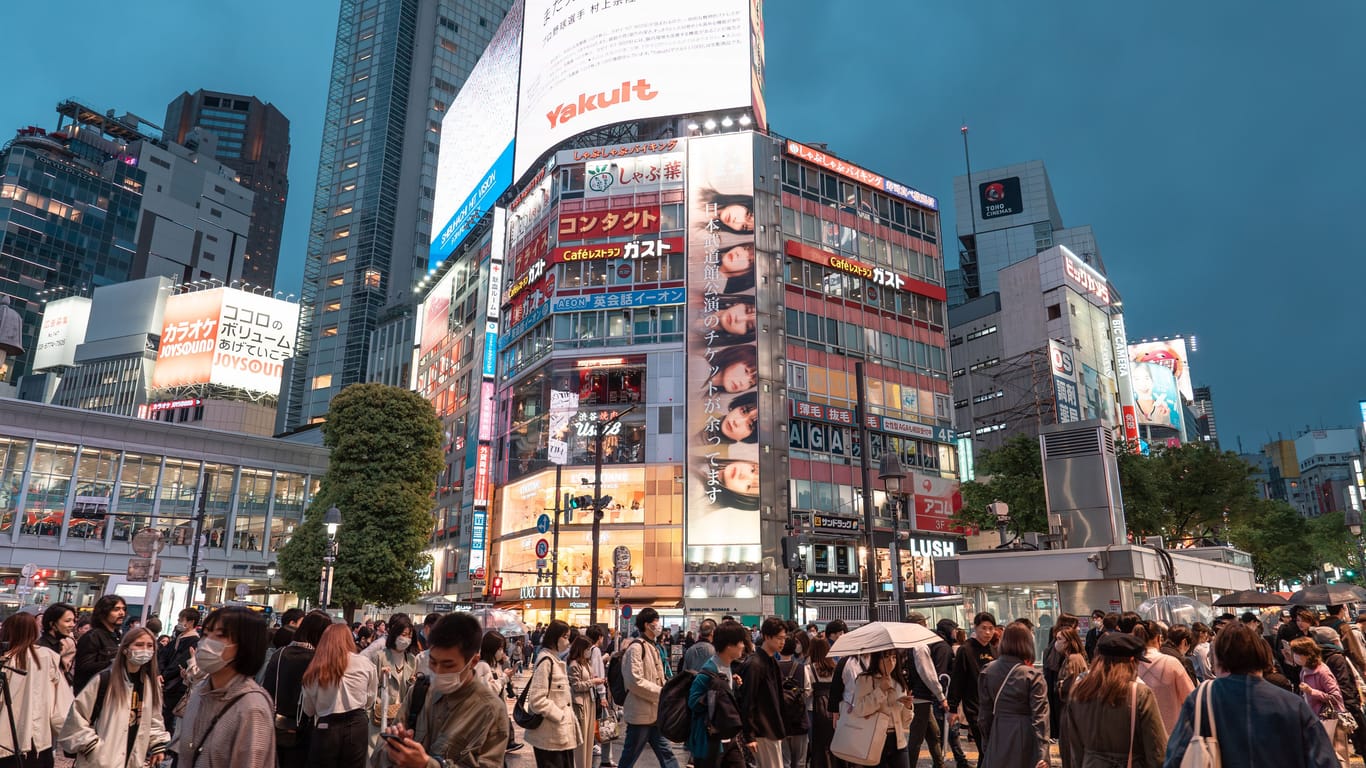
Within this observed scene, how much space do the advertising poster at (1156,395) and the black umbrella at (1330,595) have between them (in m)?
74.2

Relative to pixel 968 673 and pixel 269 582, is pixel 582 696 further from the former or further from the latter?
pixel 269 582

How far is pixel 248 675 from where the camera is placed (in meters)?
4.14

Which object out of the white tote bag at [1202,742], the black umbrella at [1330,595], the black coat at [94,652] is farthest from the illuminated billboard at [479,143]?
the white tote bag at [1202,742]

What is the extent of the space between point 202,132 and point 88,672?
177748mm

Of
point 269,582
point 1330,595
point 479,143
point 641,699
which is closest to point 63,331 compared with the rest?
point 479,143

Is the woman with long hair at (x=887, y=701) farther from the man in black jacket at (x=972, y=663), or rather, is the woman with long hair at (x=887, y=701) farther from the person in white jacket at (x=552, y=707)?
the man in black jacket at (x=972, y=663)

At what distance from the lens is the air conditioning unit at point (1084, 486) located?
2361 centimetres

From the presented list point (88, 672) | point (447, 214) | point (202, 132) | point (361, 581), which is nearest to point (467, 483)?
point (361, 581)

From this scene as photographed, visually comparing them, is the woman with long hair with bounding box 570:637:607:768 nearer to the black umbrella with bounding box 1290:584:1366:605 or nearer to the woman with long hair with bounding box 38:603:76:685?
the woman with long hair with bounding box 38:603:76:685

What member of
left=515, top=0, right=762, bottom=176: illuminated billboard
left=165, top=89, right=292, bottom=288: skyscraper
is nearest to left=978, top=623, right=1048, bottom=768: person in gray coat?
left=515, top=0, right=762, bottom=176: illuminated billboard

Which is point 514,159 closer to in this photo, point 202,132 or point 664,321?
point 664,321

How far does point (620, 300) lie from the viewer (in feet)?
168

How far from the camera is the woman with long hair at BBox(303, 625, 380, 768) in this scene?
6469 mm

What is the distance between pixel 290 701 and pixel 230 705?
3.14 m
